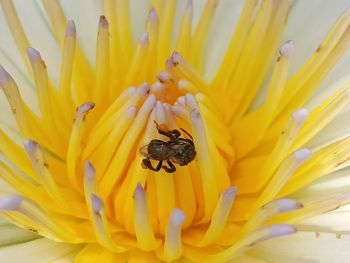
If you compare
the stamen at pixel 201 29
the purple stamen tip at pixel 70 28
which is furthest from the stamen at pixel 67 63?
the stamen at pixel 201 29

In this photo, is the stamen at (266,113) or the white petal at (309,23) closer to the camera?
the stamen at (266,113)

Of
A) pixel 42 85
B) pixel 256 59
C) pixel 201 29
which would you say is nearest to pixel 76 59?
pixel 42 85

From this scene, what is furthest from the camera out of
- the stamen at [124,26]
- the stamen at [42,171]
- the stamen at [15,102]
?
the stamen at [124,26]

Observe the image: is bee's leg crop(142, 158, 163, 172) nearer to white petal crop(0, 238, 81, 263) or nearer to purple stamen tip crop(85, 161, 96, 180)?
purple stamen tip crop(85, 161, 96, 180)

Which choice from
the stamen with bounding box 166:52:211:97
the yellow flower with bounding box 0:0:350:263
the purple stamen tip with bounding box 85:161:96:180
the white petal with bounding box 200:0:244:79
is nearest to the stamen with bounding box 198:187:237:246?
the yellow flower with bounding box 0:0:350:263

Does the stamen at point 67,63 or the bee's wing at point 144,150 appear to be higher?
the stamen at point 67,63

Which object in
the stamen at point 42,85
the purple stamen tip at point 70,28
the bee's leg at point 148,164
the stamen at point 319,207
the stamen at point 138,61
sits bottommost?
the stamen at point 319,207

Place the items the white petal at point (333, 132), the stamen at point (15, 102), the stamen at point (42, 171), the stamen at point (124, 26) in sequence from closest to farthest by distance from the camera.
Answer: the stamen at point (42, 171) → the stamen at point (15, 102) → the white petal at point (333, 132) → the stamen at point (124, 26)

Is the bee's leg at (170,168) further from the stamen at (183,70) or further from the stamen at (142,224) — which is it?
the stamen at (183,70)

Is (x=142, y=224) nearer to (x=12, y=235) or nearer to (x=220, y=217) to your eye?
(x=220, y=217)
